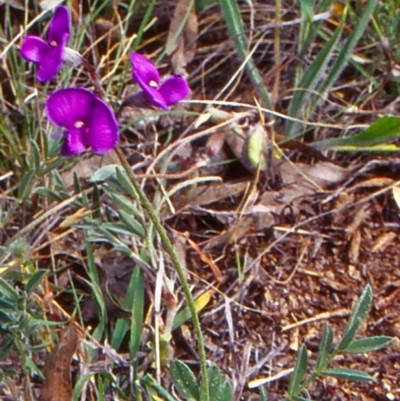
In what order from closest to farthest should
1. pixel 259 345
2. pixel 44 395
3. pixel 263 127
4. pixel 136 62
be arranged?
pixel 136 62, pixel 44 395, pixel 259 345, pixel 263 127

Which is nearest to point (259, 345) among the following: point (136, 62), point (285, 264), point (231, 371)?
point (231, 371)

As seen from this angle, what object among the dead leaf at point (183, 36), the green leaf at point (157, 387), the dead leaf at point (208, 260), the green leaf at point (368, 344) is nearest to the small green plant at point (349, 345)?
the green leaf at point (368, 344)

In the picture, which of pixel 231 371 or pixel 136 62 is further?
pixel 231 371

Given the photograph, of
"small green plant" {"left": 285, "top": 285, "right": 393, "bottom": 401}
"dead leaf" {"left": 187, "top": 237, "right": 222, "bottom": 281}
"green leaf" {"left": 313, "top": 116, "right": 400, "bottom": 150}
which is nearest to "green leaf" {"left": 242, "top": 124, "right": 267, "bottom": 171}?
"green leaf" {"left": 313, "top": 116, "right": 400, "bottom": 150}

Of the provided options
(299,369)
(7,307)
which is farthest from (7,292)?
(299,369)

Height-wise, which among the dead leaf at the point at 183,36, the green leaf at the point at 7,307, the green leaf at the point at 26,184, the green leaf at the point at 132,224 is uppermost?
the dead leaf at the point at 183,36

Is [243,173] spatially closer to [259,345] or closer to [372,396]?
[259,345]

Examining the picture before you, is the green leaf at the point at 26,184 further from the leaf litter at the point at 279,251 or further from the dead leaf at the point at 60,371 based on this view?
the dead leaf at the point at 60,371
